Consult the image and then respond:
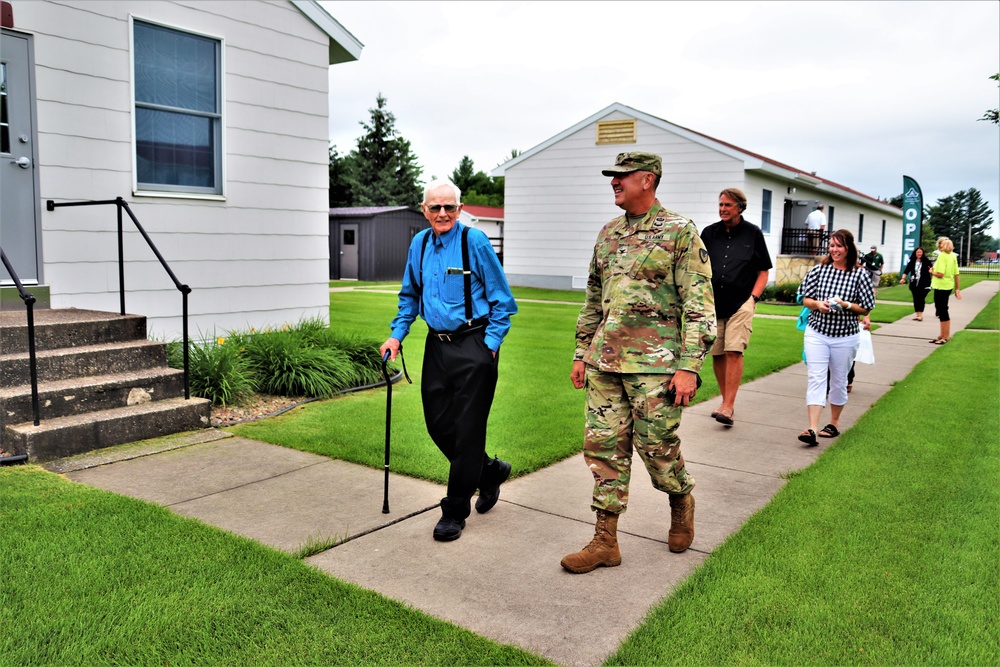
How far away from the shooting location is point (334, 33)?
33.4ft

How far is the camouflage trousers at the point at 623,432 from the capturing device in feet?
12.8

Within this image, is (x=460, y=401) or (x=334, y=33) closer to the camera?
(x=460, y=401)

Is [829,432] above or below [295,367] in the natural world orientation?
below

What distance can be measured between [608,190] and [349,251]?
38.2ft

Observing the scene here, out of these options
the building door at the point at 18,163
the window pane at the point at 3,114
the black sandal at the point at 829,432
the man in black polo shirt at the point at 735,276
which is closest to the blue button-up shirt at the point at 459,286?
the man in black polo shirt at the point at 735,276

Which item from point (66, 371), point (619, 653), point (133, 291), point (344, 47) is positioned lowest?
point (619, 653)

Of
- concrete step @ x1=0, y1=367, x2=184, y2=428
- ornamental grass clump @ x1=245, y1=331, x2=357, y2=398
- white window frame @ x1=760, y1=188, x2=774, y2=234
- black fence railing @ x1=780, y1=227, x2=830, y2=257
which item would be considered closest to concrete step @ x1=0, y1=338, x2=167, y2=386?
concrete step @ x1=0, y1=367, x2=184, y2=428

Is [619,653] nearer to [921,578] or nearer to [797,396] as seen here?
[921,578]

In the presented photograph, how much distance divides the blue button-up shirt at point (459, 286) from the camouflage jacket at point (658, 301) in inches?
24.6

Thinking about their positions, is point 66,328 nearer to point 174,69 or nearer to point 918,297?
point 174,69

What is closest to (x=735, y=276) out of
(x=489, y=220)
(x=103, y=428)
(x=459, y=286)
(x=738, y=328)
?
(x=738, y=328)

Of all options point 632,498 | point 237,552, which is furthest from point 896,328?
point 237,552

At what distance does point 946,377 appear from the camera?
9.95m

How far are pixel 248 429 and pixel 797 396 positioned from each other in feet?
18.9
